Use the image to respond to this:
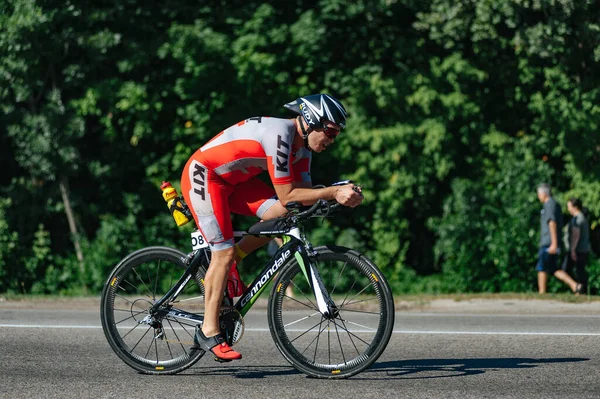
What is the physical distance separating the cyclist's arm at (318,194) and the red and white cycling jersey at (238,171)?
7 centimetres

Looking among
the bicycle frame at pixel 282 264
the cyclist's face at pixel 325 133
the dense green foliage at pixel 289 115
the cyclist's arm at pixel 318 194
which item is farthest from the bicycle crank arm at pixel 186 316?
the dense green foliage at pixel 289 115

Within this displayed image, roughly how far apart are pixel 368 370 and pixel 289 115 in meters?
9.75

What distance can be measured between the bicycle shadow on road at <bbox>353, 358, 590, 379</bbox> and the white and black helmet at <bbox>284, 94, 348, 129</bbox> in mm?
1640

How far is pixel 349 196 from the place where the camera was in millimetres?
5867

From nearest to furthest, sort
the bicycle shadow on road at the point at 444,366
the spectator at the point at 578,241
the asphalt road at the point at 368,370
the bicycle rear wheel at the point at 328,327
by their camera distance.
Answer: the asphalt road at the point at 368,370 < the bicycle rear wheel at the point at 328,327 < the bicycle shadow on road at the point at 444,366 < the spectator at the point at 578,241

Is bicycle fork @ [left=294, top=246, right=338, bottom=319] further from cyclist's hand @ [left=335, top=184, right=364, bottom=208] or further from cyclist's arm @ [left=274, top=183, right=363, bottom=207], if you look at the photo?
cyclist's hand @ [left=335, top=184, right=364, bottom=208]

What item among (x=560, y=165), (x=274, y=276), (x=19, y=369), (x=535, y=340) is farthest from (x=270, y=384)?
(x=560, y=165)

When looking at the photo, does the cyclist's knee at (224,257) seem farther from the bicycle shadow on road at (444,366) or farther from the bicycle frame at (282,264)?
the bicycle shadow on road at (444,366)

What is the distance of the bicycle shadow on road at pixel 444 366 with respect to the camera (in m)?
6.39

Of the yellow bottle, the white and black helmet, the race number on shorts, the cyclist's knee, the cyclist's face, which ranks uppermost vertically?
the white and black helmet

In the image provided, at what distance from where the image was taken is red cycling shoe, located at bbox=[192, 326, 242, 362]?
6188 millimetres

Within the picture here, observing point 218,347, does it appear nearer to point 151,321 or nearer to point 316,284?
point 151,321

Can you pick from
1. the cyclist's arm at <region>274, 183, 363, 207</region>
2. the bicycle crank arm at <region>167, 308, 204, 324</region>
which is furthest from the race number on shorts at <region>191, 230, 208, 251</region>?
the cyclist's arm at <region>274, 183, 363, 207</region>

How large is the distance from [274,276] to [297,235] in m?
0.37
